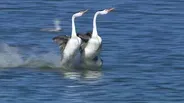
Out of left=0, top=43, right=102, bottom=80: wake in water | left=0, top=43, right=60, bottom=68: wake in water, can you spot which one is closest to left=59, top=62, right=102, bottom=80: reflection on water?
left=0, top=43, right=102, bottom=80: wake in water

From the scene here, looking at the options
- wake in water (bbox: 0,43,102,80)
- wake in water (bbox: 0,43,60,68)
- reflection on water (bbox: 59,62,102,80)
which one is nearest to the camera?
reflection on water (bbox: 59,62,102,80)

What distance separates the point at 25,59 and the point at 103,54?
258 centimetres

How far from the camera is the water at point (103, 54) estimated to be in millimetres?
28880

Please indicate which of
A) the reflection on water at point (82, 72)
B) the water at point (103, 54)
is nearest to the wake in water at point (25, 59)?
the water at point (103, 54)

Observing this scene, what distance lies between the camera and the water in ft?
94.7

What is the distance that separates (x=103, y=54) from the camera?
34.9m

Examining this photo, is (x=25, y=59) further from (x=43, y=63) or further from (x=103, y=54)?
(x=103, y=54)

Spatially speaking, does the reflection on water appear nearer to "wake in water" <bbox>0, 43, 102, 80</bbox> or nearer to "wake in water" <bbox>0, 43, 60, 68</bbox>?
"wake in water" <bbox>0, 43, 102, 80</bbox>

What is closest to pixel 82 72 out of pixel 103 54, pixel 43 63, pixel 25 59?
pixel 43 63

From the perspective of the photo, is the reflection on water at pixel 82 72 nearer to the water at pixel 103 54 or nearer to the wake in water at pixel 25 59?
the water at pixel 103 54

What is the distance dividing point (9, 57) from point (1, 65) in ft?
1.85

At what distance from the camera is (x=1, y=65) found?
107 feet

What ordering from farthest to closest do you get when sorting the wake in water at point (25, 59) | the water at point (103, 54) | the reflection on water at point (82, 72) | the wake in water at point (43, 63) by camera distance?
1. the wake in water at point (25, 59)
2. the wake in water at point (43, 63)
3. the reflection on water at point (82, 72)
4. the water at point (103, 54)

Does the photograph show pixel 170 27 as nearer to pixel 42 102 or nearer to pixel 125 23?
pixel 125 23
